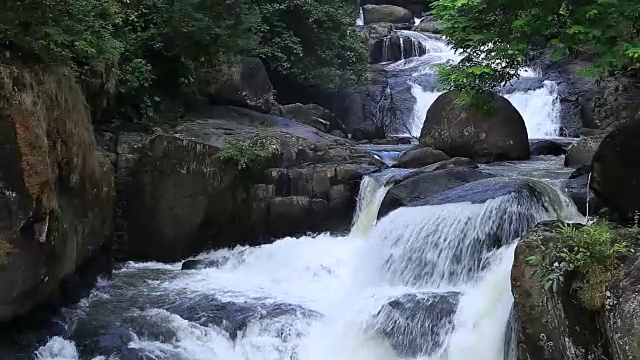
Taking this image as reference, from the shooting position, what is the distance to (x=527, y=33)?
6.43 metres

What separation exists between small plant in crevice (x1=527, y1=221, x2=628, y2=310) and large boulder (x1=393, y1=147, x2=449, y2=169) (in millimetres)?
6937

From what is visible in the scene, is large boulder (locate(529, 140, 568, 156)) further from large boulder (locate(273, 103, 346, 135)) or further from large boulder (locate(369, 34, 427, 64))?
large boulder (locate(369, 34, 427, 64))

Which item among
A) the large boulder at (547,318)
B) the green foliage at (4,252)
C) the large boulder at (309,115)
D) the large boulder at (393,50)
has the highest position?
the large boulder at (393,50)

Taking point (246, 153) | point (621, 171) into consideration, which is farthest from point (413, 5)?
point (621, 171)

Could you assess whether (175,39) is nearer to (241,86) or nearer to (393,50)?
(241,86)

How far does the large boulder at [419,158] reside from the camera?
42.8 feet

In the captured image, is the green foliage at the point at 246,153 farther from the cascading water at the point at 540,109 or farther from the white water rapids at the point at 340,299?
the cascading water at the point at 540,109

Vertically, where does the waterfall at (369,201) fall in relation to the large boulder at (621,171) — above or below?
below

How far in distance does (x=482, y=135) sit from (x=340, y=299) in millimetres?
6381

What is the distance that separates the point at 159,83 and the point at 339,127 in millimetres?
6208

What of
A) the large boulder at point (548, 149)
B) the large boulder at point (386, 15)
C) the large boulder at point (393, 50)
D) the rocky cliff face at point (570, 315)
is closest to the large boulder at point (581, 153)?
the large boulder at point (548, 149)

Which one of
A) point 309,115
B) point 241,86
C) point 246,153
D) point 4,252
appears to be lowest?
point 4,252

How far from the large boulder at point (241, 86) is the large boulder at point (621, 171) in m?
9.06

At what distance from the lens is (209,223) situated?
11844 millimetres
